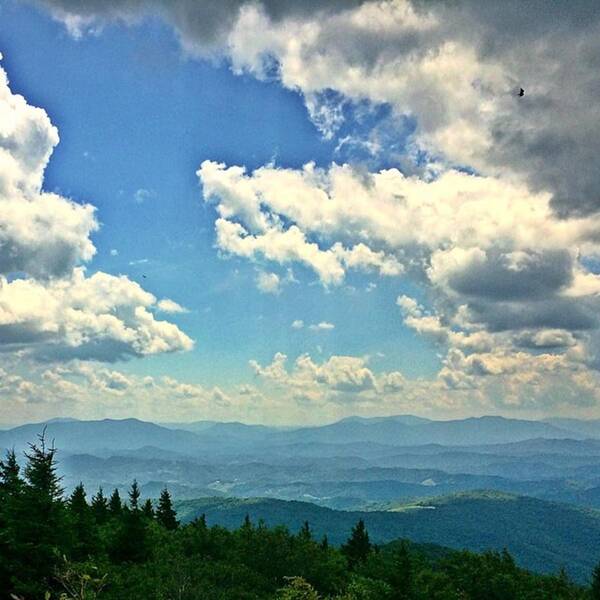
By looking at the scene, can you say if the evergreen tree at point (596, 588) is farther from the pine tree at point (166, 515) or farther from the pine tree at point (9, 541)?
the pine tree at point (9, 541)

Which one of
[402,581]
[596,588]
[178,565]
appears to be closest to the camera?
[402,581]

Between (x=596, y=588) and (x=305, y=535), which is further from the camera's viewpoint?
(x=305, y=535)

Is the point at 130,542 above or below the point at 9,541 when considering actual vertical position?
below

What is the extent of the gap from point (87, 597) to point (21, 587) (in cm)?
1276

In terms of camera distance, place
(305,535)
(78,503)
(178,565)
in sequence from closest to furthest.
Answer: (178,565) → (78,503) → (305,535)

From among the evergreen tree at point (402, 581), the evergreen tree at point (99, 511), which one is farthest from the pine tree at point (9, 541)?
the evergreen tree at point (99, 511)

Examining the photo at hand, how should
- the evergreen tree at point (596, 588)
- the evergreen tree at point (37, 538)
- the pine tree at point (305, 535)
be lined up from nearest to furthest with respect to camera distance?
the evergreen tree at point (37, 538)
the evergreen tree at point (596, 588)
the pine tree at point (305, 535)

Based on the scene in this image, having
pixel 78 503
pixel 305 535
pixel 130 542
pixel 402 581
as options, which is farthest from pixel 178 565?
pixel 305 535

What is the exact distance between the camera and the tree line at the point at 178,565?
40.4 m

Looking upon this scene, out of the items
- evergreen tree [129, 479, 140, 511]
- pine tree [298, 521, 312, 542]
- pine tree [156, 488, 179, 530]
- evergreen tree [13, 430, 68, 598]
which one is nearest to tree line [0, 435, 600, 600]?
evergreen tree [13, 430, 68, 598]

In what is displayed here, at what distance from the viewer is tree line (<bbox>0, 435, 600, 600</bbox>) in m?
40.4

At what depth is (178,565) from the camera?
51031 mm

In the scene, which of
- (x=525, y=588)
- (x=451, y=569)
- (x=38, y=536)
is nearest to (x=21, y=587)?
(x=38, y=536)

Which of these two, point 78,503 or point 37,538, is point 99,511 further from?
point 37,538
